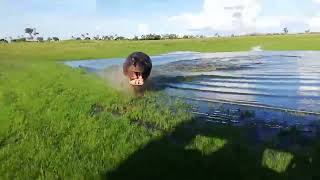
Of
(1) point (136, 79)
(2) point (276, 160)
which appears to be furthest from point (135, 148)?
(1) point (136, 79)

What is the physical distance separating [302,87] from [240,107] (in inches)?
242

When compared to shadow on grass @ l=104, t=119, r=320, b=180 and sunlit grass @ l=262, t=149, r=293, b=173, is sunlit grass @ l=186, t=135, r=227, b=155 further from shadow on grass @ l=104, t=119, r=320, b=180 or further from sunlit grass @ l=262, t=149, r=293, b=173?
sunlit grass @ l=262, t=149, r=293, b=173

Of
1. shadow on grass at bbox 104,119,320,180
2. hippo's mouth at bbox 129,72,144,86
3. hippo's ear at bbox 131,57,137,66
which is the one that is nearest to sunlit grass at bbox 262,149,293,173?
shadow on grass at bbox 104,119,320,180

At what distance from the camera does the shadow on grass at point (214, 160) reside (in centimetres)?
746

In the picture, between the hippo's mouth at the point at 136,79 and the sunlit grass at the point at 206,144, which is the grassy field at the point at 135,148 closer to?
the sunlit grass at the point at 206,144

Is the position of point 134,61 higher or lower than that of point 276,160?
higher

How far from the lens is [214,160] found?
819cm

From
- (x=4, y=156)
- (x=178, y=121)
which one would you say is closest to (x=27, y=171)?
(x=4, y=156)

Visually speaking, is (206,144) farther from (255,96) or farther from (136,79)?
(136,79)

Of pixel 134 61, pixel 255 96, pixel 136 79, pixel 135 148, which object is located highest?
pixel 134 61

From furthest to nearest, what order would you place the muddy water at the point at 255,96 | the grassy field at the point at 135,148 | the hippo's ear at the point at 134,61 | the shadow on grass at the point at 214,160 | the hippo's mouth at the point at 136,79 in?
the hippo's ear at the point at 134,61 → the hippo's mouth at the point at 136,79 → the muddy water at the point at 255,96 → the grassy field at the point at 135,148 → the shadow on grass at the point at 214,160

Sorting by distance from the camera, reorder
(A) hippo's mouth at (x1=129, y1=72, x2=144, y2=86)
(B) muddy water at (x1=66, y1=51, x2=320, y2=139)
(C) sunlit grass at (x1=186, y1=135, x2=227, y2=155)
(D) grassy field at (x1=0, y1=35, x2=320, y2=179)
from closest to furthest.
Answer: (D) grassy field at (x1=0, y1=35, x2=320, y2=179)
(C) sunlit grass at (x1=186, y1=135, x2=227, y2=155)
(B) muddy water at (x1=66, y1=51, x2=320, y2=139)
(A) hippo's mouth at (x1=129, y1=72, x2=144, y2=86)

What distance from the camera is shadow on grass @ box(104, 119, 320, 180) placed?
A: 24.5 feet

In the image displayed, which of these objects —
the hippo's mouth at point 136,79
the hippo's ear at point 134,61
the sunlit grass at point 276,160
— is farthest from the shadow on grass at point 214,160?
the hippo's ear at point 134,61
